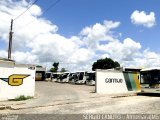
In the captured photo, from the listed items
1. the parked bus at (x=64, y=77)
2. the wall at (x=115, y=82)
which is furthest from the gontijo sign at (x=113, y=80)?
the parked bus at (x=64, y=77)

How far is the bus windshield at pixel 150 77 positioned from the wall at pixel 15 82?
9.69 meters

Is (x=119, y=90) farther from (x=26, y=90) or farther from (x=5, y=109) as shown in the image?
(x=5, y=109)

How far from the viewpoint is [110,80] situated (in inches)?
1051

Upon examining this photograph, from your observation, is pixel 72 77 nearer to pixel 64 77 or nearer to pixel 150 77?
pixel 64 77

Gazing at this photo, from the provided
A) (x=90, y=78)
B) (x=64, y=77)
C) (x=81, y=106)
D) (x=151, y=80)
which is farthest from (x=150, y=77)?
(x=64, y=77)

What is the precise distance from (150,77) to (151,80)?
30 cm

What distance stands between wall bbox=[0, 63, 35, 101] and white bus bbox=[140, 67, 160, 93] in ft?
31.8

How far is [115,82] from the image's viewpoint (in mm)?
27172

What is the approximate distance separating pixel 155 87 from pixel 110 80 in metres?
5.74

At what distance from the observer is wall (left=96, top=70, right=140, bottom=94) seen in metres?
25.9

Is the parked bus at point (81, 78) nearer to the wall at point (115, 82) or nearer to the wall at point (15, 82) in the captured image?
the wall at point (115, 82)

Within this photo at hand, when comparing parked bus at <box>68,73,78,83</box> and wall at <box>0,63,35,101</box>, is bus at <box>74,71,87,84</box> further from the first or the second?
wall at <box>0,63,35,101</box>

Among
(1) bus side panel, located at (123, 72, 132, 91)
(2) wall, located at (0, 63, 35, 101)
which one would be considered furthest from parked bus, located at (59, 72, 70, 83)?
(2) wall, located at (0, 63, 35, 101)

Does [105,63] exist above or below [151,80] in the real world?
above
